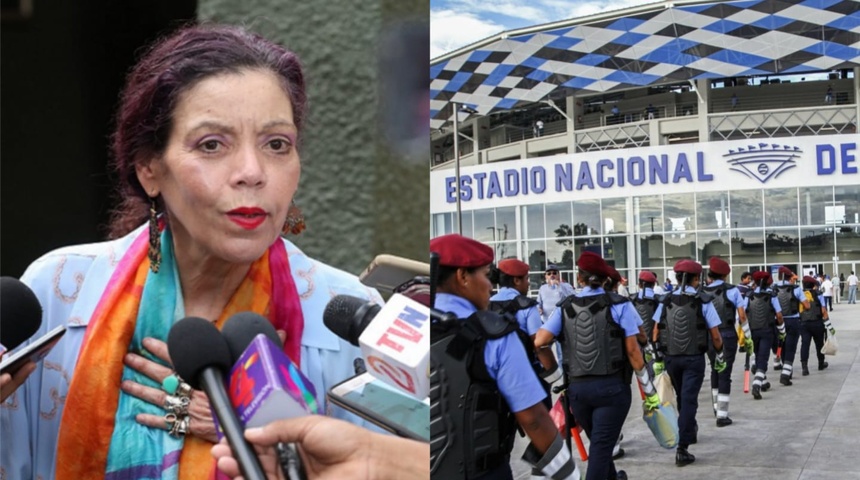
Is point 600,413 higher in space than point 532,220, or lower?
lower

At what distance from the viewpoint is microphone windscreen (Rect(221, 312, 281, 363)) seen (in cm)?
70

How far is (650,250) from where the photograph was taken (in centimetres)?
313

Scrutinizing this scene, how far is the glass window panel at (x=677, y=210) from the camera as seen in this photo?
117 inches

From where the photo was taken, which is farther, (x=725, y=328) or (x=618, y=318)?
(x=725, y=328)

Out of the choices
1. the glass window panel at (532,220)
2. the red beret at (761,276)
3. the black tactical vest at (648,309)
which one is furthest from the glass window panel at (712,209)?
the red beret at (761,276)

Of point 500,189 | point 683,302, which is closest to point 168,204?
point 500,189

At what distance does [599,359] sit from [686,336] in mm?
1601

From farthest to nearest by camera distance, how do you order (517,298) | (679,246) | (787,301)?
(787,301) → (517,298) → (679,246)

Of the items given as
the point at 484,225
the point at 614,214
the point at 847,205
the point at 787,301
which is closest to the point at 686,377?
the point at 847,205

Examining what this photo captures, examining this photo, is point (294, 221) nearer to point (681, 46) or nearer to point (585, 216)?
point (585, 216)

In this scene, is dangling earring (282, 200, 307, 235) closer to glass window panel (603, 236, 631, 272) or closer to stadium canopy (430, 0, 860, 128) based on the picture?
Result: stadium canopy (430, 0, 860, 128)

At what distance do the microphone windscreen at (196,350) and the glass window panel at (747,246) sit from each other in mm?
2845

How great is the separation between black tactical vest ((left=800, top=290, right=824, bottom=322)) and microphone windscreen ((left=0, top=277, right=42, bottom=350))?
790 centimetres

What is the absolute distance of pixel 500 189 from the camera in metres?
2.21
